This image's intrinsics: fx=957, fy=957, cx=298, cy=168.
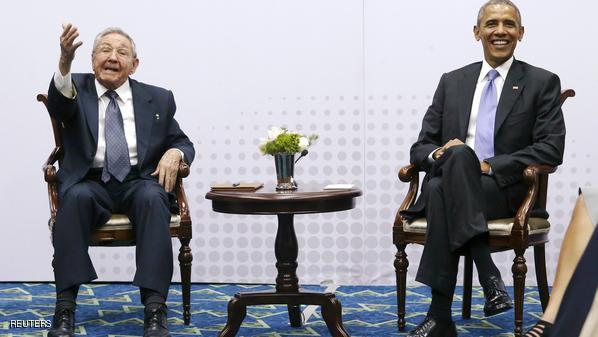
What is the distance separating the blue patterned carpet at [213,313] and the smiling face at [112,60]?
3.83 feet

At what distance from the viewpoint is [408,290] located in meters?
5.57

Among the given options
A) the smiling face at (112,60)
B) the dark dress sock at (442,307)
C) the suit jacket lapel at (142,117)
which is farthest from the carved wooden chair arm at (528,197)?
the smiling face at (112,60)

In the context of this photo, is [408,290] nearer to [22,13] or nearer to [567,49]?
[567,49]

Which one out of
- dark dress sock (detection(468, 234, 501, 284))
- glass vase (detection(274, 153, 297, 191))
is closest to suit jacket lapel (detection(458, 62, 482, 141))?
dark dress sock (detection(468, 234, 501, 284))

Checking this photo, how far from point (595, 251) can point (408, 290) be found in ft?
10.1

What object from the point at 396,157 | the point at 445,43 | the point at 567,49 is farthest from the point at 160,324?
the point at 567,49

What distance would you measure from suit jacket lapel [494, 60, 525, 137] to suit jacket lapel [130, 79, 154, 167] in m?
1.66

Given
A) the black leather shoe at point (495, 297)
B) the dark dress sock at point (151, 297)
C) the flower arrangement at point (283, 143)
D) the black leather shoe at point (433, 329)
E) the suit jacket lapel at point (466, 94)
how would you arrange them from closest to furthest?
the black leather shoe at point (495, 297) → the black leather shoe at point (433, 329) → the dark dress sock at point (151, 297) → the flower arrangement at point (283, 143) → the suit jacket lapel at point (466, 94)

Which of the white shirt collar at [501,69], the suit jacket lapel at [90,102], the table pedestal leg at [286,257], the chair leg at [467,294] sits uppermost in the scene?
the white shirt collar at [501,69]

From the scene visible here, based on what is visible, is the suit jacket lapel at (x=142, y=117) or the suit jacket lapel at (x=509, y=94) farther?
the suit jacket lapel at (x=142, y=117)

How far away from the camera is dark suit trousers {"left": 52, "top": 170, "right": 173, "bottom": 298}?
408 centimetres

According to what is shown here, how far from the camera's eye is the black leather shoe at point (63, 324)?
3970 millimetres

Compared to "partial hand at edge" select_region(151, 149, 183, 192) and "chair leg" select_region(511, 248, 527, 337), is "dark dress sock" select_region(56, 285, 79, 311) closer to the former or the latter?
"partial hand at edge" select_region(151, 149, 183, 192)

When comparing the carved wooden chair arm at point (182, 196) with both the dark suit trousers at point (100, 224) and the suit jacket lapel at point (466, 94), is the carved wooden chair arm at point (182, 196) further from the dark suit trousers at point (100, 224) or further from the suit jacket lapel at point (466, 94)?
the suit jacket lapel at point (466, 94)
